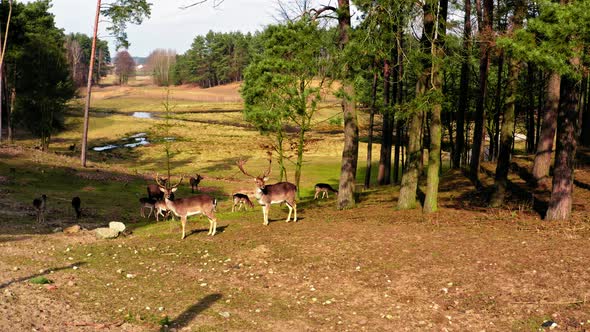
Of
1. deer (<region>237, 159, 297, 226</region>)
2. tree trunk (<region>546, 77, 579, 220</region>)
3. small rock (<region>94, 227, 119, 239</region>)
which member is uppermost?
tree trunk (<region>546, 77, 579, 220</region>)

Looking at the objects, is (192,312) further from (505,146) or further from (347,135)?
(505,146)

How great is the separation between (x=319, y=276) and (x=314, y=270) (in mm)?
512

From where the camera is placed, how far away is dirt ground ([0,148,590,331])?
1138 centimetres

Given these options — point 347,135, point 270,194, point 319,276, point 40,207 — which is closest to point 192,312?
point 319,276

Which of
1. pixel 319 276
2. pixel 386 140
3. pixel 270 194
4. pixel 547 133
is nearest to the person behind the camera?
pixel 319 276

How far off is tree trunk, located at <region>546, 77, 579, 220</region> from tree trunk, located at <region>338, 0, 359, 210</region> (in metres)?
8.55

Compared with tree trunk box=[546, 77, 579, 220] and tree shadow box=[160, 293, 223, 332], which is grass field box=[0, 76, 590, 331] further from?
tree trunk box=[546, 77, 579, 220]

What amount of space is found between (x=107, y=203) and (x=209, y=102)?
12974 centimetres

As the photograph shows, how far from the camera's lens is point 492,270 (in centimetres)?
1336

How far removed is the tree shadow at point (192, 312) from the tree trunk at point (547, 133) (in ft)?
57.3

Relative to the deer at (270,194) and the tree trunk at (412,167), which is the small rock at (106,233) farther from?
the tree trunk at (412,167)

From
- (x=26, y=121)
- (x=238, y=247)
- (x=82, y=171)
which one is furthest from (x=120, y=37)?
(x=238, y=247)

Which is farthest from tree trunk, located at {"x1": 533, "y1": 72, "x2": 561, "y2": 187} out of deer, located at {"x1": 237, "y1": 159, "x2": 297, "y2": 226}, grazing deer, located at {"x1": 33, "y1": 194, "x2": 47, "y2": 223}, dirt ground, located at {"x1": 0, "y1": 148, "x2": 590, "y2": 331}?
grazing deer, located at {"x1": 33, "y1": 194, "x2": 47, "y2": 223}

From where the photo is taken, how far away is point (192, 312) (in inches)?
479
